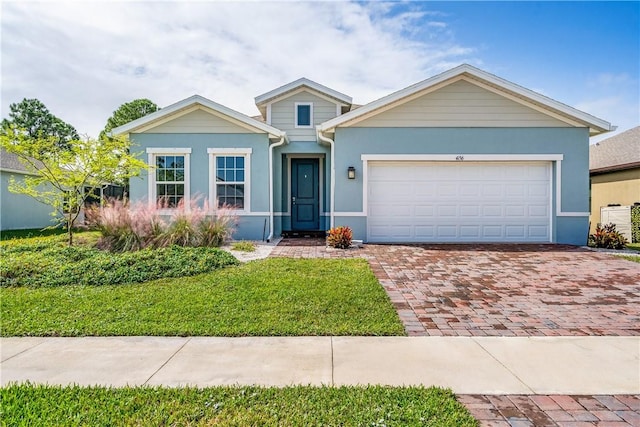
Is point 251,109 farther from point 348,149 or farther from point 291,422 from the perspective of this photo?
point 291,422

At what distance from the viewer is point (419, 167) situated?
1118 centimetres

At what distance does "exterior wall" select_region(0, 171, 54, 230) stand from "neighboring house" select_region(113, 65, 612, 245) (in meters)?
8.58

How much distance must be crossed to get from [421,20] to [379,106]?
7.86 ft

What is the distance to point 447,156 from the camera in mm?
10969

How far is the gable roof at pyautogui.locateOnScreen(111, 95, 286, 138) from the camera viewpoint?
1145 centimetres

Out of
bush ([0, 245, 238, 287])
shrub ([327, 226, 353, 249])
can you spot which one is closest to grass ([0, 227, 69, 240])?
bush ([0, 245, 238, 287])

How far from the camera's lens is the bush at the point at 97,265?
6.33 meters

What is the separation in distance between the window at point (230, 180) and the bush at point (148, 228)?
1909 millimetres

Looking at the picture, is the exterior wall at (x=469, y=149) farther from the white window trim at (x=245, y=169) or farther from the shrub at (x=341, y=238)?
the white window trim at (x=245, y=169)

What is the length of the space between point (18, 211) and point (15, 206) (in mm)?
271

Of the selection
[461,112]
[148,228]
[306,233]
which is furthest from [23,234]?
[461,112]

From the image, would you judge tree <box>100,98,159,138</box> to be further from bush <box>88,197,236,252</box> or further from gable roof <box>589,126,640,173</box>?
gable roof <box>589,126,640,173</box>

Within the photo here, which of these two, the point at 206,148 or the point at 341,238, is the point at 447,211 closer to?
the point at 341,238

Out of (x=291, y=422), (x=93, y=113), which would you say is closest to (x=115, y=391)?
(x=291, y=422)
